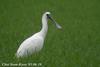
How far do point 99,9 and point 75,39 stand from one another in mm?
12433

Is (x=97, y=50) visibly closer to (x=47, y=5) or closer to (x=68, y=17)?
(x=68, y=17)

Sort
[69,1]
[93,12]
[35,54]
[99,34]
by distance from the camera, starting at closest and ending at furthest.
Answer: [35,54] → [99,34] → [93,12] → [69,1]

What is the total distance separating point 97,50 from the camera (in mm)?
12250

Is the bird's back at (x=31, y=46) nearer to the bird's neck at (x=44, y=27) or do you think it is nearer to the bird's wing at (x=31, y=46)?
the bird's wing at (x=31, y=46)

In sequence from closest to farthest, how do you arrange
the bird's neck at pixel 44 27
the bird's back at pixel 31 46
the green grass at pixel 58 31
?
the green grass at pixel 58 31
the bird's back at pixel 31 46
the bird's neck at pixel 44 27

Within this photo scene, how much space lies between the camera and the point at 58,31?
58.2 feet

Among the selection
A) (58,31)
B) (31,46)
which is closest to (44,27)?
(31,46)

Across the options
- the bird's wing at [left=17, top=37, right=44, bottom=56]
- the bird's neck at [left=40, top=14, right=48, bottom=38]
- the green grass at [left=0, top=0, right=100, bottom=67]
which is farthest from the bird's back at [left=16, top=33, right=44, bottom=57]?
the bird's neck at [left=40, top=14, right=48, bottom=38]

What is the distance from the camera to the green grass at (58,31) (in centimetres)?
1007

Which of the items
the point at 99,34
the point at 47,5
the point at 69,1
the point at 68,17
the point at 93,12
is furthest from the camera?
the point at 69,1

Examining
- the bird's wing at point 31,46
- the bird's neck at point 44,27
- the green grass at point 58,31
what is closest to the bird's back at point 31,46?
the bird's wing at point 31,46

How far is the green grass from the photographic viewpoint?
1007 centimetres

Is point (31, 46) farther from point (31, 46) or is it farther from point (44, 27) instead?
point (44, 27)

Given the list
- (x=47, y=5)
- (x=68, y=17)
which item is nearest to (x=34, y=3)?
(x=47, y=5)
